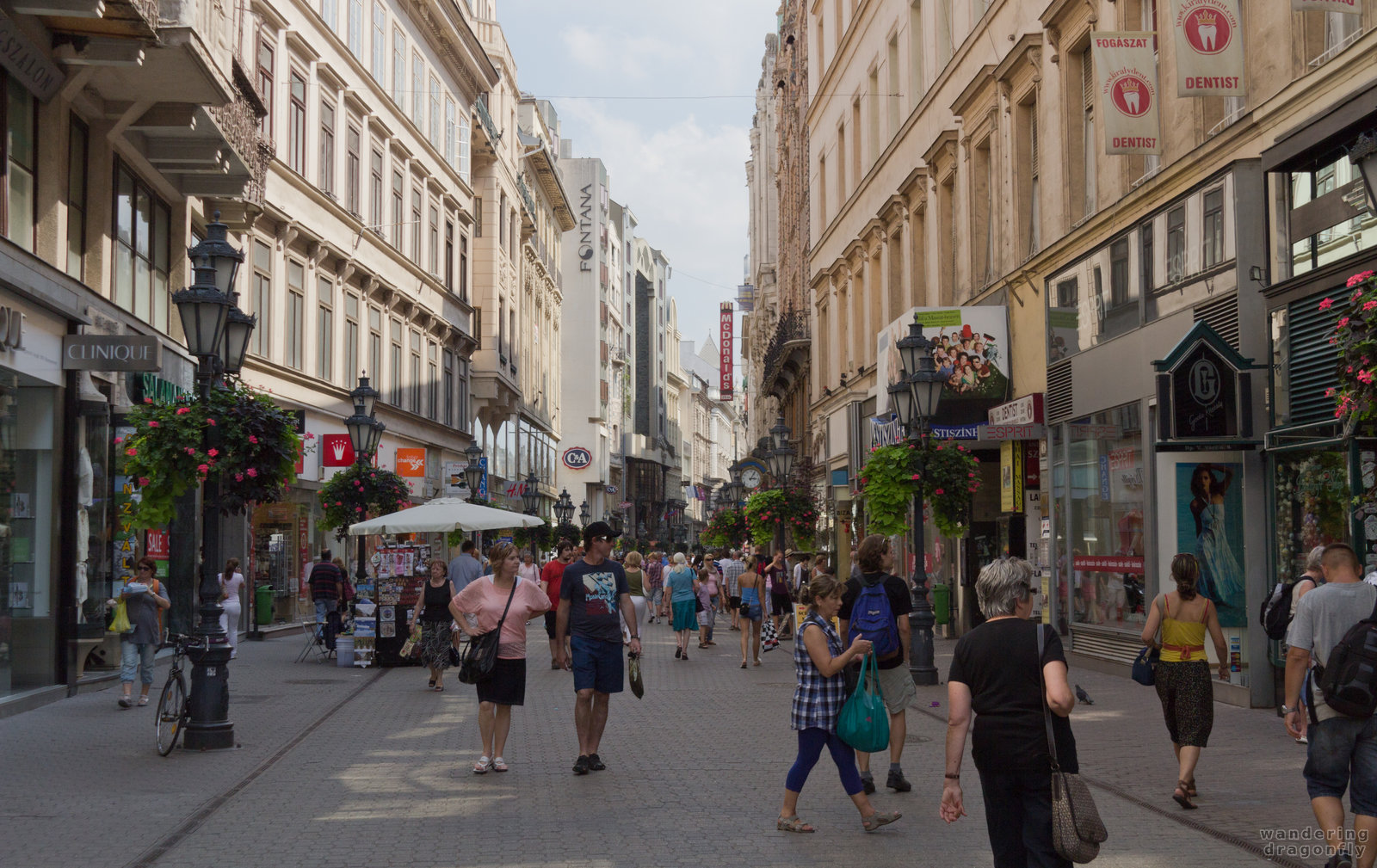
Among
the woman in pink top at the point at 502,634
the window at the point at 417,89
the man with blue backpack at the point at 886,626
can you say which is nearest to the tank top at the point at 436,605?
the woman in pink top at the point at 502,634

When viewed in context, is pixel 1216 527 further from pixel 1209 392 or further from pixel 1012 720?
pixel 1012 720

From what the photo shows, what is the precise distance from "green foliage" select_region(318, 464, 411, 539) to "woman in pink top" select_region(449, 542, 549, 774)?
44.8ft

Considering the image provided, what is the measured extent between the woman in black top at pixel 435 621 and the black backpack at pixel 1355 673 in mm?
13483

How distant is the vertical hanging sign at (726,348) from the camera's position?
12094 cm

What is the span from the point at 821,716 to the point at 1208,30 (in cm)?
1032

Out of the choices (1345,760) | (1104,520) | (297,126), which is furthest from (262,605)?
(1345,760)

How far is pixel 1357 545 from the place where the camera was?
43.8ft

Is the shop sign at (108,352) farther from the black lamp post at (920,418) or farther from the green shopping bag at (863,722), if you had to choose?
the green shopping bag at (863,722)

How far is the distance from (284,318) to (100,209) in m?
11.1

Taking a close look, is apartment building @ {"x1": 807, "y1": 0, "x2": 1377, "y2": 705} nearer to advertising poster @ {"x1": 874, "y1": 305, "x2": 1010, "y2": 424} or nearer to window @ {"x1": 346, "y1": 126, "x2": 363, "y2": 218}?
advertising poster @ {"x1": 874, "y1": 305, "x2": 1010, "y2": 424}

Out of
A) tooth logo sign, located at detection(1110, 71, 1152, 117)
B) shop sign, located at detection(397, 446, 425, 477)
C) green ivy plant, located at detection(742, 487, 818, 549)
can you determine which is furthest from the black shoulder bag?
shop sign, located at detection(397, 446, 425, 477)

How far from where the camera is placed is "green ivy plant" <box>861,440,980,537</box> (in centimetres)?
1880

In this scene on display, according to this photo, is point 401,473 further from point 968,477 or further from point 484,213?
point 968,477

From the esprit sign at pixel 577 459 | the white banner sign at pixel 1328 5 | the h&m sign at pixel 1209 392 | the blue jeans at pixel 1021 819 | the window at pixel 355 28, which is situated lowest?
the blue jeans at pixel 1021 819
